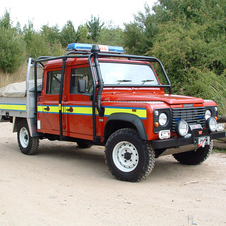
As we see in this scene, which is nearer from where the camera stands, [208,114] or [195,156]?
[208,114]

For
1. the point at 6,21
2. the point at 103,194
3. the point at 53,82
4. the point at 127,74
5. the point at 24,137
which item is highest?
the point at 6,21

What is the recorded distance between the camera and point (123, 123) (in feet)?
18.3

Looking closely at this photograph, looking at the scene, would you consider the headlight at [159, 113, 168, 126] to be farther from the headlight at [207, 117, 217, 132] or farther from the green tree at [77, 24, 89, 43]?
the green tree at [77, 24, 89, 43]

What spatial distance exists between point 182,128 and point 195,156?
64.4 inches

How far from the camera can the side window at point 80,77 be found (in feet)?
19.6

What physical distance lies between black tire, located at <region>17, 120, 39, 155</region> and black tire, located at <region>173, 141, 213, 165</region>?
Answer: 3467 millimetres

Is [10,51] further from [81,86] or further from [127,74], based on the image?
[81,86]

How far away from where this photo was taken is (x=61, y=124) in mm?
6531

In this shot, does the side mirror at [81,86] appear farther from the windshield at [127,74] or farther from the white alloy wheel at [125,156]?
the white alloy wheel at [125,156]

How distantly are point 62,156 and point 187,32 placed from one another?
977cm

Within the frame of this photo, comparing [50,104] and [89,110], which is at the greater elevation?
[50,104]

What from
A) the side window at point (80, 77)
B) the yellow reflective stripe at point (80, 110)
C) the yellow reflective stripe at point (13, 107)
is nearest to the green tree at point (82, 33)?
the yellow reflective stripe at point (13, 107)

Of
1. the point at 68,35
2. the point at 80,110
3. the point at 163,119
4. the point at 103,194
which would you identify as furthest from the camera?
the point at 68,35

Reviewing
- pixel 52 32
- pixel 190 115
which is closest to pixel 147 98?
pixel 190 115
